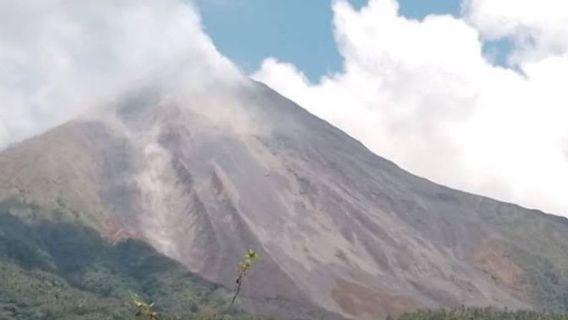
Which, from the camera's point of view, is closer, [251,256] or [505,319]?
[251,256]

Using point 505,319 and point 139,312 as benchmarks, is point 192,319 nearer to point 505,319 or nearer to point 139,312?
point 505,319

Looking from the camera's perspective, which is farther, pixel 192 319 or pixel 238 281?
pixel 192 319

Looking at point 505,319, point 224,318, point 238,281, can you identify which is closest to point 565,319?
point 505,319

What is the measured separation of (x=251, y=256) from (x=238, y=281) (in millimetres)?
1082

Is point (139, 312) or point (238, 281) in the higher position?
point (238, 281)

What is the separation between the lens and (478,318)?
199 metres

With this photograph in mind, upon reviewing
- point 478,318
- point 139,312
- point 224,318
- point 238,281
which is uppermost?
point 478,318

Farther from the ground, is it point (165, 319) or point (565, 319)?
point (565, 319)

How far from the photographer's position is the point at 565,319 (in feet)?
632

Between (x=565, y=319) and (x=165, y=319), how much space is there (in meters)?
80.8

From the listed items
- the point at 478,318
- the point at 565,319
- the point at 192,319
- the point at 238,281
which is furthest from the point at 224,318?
the point at 238,281

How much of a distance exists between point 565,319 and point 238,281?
178833 millimetres

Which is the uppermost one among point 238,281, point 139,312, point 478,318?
point 478,318

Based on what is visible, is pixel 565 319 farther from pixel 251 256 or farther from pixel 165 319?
pixel 251 256
